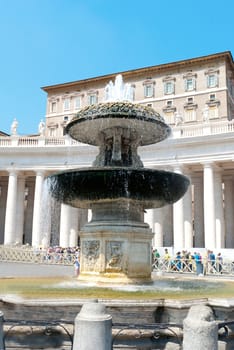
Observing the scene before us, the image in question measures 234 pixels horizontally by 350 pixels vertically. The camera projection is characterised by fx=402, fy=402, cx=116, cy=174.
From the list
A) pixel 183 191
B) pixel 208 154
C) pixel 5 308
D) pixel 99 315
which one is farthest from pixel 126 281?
pixel 208 154

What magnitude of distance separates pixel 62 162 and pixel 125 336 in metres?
35.8

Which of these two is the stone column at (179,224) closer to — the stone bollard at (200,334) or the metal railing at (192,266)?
the metal railing at (192,266)

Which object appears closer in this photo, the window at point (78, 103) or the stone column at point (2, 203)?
the stone column at point (2, 203)

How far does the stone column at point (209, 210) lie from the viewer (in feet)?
115

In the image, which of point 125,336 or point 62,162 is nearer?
point 125,336

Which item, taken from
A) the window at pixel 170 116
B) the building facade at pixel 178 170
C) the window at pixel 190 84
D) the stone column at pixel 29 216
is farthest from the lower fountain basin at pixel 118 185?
the window at pixel 190 84

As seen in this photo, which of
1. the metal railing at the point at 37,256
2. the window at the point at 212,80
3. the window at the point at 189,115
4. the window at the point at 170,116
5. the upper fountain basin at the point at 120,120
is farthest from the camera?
the window at the point at 170,116

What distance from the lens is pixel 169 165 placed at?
3725cm

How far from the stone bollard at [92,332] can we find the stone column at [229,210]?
38.9 metres

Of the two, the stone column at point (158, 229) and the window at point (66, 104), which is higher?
the window at point (66, 104)

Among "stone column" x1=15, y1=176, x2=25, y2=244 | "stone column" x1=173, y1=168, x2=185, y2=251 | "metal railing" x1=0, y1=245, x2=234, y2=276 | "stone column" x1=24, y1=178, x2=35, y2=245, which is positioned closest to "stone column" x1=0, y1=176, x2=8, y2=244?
"stone column" x1=24, y1=178, x2=35, y2=245

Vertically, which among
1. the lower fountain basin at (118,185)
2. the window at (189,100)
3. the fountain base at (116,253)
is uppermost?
the window at (189,100)

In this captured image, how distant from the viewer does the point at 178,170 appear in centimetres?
3712

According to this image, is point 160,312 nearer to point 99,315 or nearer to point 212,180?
point 99,315
